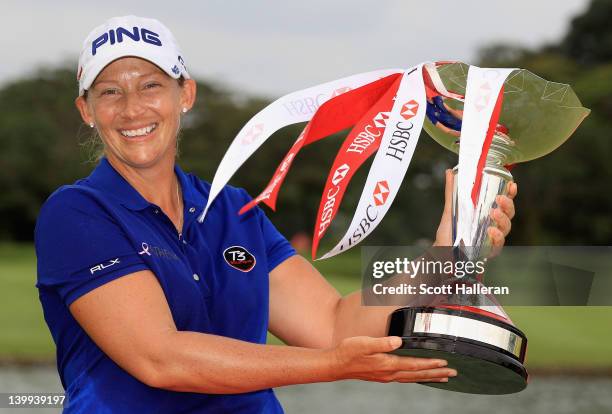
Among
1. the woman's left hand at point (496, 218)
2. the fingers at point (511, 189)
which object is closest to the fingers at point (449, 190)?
the woman's left hand at point (496, 218)

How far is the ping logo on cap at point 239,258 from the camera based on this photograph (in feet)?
6.49

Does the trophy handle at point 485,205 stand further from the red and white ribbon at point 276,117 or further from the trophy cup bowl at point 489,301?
the red and white ribbon at point 276,117

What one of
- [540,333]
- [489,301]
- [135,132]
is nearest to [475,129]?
[489,301]

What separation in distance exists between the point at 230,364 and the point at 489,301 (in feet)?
1.58

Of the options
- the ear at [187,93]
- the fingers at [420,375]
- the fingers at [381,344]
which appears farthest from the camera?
the ear at [187,93]

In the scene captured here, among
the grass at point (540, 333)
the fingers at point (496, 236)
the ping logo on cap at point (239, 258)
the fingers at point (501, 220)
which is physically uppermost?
the grass at point (540, 333)

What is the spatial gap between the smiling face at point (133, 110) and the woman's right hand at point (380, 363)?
0.60m

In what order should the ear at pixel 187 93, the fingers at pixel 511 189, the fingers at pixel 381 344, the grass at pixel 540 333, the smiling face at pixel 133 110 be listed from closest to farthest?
the fingers at pixel 381 344 < the fingers at pixel 511 189 < the smiling face at pixel 133 110 < the ear at pixel 187 93 < the grass at pixel 540 333

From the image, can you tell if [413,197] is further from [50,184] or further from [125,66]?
[125,66]

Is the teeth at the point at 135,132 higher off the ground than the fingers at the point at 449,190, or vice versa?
the teeth at the point at 135,132

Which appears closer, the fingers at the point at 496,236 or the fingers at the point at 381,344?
the fingers at the point at 381,344

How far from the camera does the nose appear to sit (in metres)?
1.90

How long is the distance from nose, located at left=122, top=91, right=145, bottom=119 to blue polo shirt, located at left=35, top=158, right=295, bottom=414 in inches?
4.7

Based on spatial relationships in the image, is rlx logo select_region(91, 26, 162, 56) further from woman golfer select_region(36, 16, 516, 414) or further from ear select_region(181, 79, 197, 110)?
ear select_region(181, 79, 197, 110)
